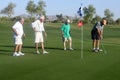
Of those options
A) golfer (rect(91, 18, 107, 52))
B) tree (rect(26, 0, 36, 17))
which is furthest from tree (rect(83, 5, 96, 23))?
golfer (rect(91, 18, 107, 52))

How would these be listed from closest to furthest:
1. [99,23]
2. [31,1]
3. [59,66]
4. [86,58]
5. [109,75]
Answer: [109,75] < [59,66] < [86,58] < [99,23] < [31,1]

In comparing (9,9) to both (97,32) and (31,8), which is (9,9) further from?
(97,32)

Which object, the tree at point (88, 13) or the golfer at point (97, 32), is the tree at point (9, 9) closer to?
the tree at point (88, 13)

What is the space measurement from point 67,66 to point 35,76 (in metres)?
2.35

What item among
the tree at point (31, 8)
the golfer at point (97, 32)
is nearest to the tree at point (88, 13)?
the tree at point (31, 8)

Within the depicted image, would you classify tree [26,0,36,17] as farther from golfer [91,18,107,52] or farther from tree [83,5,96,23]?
golfer [91,18,107,52]

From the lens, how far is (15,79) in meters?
10.4

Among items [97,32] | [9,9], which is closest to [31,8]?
[9,9]

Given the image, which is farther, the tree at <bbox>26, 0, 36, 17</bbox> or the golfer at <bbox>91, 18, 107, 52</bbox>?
the tree at <bbox>26, 0, 36, 17</bbox>

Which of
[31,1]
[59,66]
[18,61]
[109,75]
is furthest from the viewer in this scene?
[31,1]

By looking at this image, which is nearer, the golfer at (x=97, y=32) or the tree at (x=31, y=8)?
the golfer at (x=97, y=32)

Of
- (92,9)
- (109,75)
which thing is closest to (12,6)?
(92,9)

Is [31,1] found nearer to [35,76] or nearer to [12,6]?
[12,6]

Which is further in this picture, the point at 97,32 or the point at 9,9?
the point at 9,9
